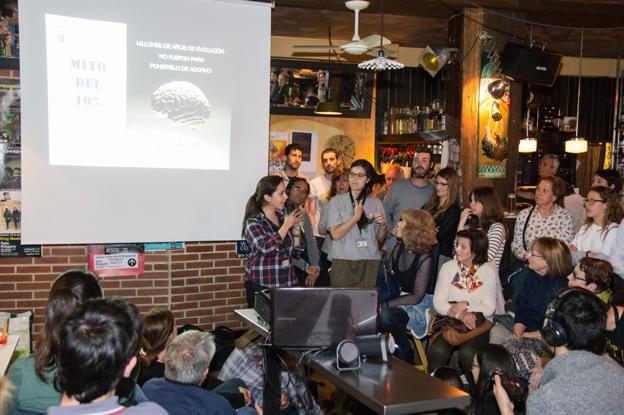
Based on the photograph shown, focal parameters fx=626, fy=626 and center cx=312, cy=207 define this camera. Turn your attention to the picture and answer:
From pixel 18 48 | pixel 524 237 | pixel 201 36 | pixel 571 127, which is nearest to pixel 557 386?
pixel 524 237

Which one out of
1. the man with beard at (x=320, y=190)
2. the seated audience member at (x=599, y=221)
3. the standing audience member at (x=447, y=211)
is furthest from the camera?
the man with beard at (x=320, y=190)

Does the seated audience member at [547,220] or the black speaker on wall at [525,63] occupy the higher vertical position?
the black speaker on wall at [525,63]

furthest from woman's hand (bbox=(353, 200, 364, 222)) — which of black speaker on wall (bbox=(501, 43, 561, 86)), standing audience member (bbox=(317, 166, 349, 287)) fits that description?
black speaker on wall (bbox=(501, 43, 561, 86))

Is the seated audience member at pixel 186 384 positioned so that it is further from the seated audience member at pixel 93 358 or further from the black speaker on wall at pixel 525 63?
the black speaker on wall at pixel 525 63

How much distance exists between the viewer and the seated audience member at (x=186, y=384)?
2.50m

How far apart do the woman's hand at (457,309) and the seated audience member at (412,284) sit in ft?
0.79

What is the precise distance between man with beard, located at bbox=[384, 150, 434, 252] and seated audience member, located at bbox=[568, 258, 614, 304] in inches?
74.3

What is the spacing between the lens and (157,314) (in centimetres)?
311

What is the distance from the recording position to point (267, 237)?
4.61 meters

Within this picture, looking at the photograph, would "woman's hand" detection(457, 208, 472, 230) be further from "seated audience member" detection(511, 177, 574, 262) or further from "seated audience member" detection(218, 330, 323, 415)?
"seated audience member" detection(218, 330, 323, 415)

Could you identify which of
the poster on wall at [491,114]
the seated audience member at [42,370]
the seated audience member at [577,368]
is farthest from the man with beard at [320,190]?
the seated audience member at [577,368]

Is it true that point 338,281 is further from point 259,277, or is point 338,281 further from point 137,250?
point 137,250

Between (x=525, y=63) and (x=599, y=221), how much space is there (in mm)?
2435

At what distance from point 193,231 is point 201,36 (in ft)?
5.27
